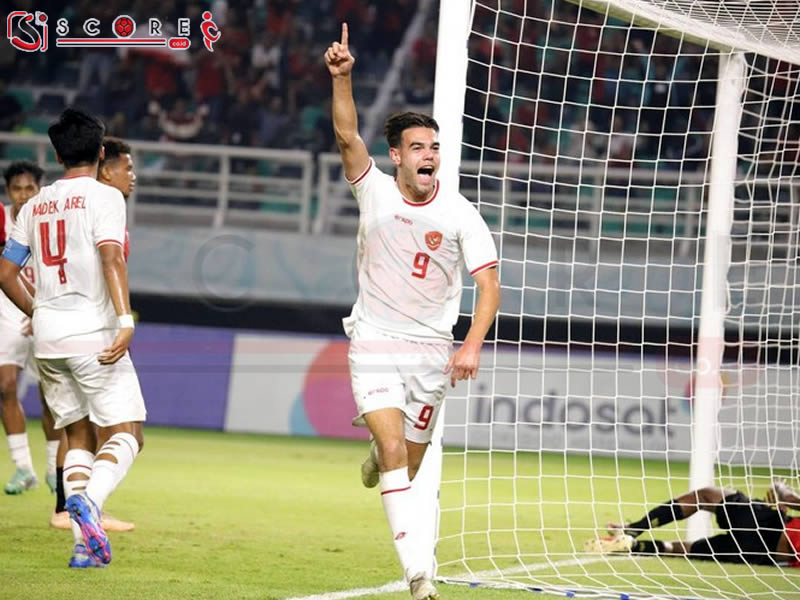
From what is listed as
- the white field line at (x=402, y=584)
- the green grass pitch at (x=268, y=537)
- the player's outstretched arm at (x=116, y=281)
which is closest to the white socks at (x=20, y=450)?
the green grass pitch at (x=268, y=537)

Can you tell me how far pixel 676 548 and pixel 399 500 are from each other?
2694mm

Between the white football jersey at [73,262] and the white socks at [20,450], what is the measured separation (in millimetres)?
2848

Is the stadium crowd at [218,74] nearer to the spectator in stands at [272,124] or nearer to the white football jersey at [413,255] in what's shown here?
the spectator in stands at [272,124]

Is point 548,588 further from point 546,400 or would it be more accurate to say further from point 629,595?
point 546,400

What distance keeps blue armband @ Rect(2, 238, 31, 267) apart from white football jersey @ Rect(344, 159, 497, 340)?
1.65 meters

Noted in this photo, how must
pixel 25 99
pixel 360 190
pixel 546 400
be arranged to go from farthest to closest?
pixel 25 99 → pixel 546 400 → pixel 360 190

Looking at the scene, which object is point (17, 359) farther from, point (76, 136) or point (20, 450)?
point (76, 136)

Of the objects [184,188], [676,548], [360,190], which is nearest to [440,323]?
[360,190]

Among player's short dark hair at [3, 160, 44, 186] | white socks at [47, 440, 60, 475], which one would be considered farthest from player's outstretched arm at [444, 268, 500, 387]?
player's short dark hair at [3, 160, 44, 186]

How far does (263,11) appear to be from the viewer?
1878cm

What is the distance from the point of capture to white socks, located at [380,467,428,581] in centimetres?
510

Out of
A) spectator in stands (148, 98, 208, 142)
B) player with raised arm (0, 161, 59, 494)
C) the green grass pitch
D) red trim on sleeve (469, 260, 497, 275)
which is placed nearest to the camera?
red trim on sleeve (469, 260, 497, 275)

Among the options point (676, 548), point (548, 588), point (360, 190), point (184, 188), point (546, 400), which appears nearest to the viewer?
point (360, 190)

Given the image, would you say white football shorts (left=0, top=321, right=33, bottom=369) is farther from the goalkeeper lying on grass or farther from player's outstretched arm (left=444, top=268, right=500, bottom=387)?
player's outstretched arm (left=444, top=268, right=500, bottom=387)
